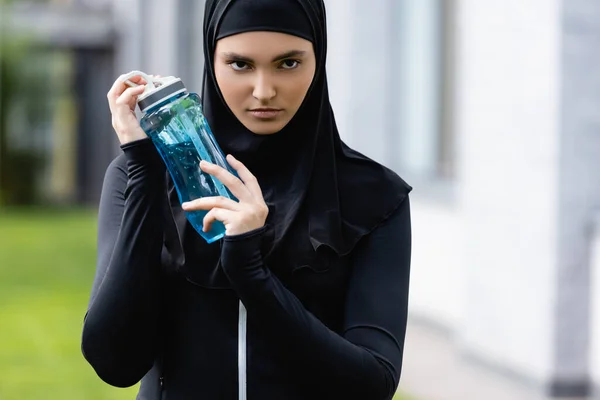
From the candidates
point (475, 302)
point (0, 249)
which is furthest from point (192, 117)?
point (0, 249)

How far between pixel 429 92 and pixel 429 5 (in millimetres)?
713

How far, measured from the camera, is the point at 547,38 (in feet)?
18.7

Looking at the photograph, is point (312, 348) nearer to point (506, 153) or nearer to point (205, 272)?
point (205, 272)

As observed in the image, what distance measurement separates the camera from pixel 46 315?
28.7ft

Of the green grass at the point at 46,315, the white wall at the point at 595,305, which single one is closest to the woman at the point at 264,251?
the white wall at the point at 595,305

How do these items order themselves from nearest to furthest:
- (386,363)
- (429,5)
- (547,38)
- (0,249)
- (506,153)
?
(386,363) → (547,38) → (506,153) → (429,5) → (0,249)

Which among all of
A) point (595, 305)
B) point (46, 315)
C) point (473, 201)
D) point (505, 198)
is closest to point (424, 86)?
point (473, 201)

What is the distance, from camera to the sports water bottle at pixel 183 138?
1.73 m

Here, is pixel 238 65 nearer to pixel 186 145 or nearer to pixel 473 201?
pixel 186 145

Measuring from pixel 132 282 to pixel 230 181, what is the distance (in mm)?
252

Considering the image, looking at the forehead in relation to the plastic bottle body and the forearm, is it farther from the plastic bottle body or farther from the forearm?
the forearm

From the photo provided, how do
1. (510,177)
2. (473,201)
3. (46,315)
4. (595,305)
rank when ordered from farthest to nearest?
(46,315) < (473,201) < (510,177) < (595,305)

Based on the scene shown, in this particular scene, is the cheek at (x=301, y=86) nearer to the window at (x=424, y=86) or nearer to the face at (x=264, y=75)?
the face at (x=264, y=75)

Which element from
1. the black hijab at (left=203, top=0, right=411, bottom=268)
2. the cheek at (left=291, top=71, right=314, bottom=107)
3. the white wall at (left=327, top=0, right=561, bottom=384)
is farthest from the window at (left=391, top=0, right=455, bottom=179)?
the cheek at (left=291, top=71, right=314, bottom=107)
